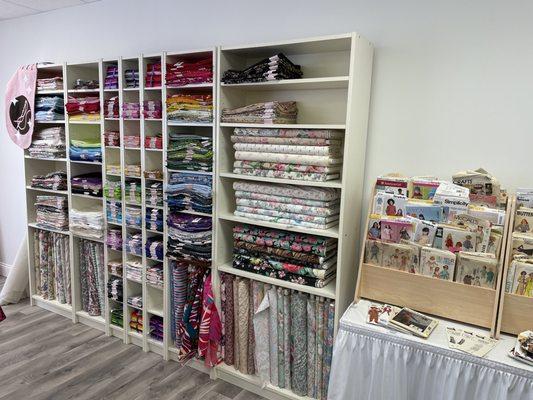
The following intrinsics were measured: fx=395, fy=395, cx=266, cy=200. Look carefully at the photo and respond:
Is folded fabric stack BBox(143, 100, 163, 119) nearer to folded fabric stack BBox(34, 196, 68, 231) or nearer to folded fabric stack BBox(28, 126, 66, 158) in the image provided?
folded fabric stack BBox(28, 126, 66, 158)

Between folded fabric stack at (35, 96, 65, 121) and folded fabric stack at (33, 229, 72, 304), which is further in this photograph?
folded fabric stack at (33, 229, 72, 304)

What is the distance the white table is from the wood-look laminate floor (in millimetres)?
944

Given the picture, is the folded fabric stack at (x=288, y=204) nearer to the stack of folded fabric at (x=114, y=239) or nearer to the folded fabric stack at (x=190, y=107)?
the folded fabric stack at (x=190, y=107)

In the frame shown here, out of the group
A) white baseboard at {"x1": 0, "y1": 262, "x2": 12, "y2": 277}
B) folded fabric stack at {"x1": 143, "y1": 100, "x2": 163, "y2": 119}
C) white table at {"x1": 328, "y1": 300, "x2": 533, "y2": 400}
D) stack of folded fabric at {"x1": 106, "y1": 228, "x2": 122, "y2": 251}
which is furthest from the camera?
white baseboard at {"x1": 0, "y1": 262, "x2": 12, "y2": 277}

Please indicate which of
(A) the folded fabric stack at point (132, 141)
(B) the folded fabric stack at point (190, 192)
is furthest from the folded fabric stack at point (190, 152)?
(A) the folded fabric stack at point (132, 141)

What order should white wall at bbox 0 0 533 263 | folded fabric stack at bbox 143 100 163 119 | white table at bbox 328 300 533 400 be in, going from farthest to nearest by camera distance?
folded fabric stack at bbox 143 100 163 119
white wall at bbox 0 0 533 263
white table at bbox 328 300 533 400

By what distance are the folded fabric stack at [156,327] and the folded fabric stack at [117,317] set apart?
298 mm

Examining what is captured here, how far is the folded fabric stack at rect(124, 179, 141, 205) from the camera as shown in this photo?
284 centimetres

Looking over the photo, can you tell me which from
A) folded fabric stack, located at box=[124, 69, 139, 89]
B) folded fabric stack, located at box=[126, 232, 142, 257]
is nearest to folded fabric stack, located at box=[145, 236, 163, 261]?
folded fabric stack, located at box=[126, 232, 142, 257]

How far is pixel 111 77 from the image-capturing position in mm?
2881

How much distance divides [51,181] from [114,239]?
0.88m

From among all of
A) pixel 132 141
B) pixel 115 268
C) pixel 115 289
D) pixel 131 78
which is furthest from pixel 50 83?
pixel 115 289

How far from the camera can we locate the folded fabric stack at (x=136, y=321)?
301 centimetres

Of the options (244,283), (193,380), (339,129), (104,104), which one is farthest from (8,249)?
(339,129)
